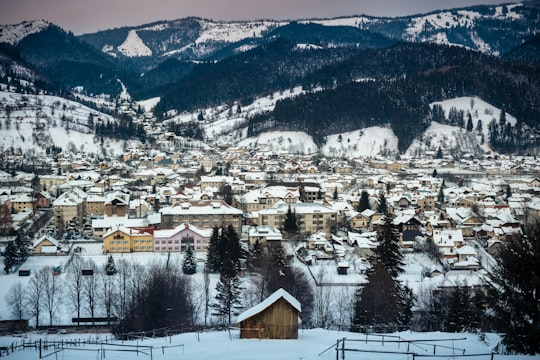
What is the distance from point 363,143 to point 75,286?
161 ft

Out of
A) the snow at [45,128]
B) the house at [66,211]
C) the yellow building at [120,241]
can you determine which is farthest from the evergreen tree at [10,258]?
the snow at [45,128]

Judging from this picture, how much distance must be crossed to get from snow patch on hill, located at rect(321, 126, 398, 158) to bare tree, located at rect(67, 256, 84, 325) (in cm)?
4124

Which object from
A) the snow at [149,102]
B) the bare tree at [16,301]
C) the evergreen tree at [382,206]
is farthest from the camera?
the snow at [149,102]

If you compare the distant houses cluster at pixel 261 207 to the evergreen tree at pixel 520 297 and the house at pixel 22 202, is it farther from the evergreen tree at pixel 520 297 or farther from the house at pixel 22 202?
the evergreen tree at pixel 520 297

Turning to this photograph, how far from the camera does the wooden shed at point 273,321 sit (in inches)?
361

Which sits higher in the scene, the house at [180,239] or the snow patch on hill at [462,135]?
the snow patch on hill at [462,135]

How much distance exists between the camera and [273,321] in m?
9.25

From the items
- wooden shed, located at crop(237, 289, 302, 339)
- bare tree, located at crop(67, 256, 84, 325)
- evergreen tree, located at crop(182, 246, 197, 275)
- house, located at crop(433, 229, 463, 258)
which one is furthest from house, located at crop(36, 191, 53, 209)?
wooden shed, located at crop(237, 289, 302, 339)

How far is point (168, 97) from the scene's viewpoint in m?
107

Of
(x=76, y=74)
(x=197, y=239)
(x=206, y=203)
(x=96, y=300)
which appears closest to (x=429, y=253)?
(x=197, y=239)

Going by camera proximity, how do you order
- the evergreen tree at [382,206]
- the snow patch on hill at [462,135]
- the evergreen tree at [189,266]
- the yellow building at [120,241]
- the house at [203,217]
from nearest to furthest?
the evergreen tree at [189,266], the yellow building at [120,241], the house at [203,217], the evergreen tree at [382,206], the snow patch on hill at [462,135]

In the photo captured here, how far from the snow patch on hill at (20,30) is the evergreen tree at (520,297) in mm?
195558

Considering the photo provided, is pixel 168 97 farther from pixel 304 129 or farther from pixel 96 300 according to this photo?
pixel 96 300

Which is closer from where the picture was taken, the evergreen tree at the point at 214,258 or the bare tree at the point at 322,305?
the bare tree at the point at 322,305
